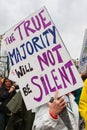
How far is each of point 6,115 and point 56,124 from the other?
19.1 ft

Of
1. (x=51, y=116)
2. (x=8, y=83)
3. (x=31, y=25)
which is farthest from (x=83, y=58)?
(x=8, y=83)

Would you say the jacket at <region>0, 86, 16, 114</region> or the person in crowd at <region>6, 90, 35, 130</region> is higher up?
the jacket at <region>0, 86, 16, 114</region>

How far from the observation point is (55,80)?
3488 mm

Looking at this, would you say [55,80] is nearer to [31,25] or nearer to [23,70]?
[23,70]

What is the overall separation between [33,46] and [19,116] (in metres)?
2.08

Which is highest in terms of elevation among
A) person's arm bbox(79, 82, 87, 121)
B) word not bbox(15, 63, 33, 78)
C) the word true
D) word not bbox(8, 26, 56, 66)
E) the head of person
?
the head of person

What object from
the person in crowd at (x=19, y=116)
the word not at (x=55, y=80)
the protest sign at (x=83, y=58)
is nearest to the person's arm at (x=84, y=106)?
the word not at (x=55, y=80)

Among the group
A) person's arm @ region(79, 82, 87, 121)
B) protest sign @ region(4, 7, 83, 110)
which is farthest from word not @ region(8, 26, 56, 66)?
person's arm @ region(79, 82, 87, 121)

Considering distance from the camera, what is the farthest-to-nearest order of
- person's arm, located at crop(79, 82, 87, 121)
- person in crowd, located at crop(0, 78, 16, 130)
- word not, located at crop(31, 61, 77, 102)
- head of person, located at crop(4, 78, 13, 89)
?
1. head of person, located at crop(4, 78, 13, 89)
2. person in crowd, located at crop(0, 78, 16, 130)
3. person's arm, located at crop(79, 82, 87, 121)
4. word not, located at crop(31, 61, 77, 102)

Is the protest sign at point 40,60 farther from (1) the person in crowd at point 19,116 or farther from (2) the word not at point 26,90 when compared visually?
(1) the person in crowd at point 19,116

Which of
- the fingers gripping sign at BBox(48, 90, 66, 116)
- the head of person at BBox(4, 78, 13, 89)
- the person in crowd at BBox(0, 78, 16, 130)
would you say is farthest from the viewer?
the head of person at BBox(4, 78, 13, 89)

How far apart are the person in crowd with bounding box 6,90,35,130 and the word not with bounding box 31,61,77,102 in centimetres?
188

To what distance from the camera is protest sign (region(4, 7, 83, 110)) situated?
3461 millimetres

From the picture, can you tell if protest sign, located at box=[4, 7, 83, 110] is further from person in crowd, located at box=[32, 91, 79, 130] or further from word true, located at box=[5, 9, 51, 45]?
person in crowd, located at box=[32, 91, 79, 130]
